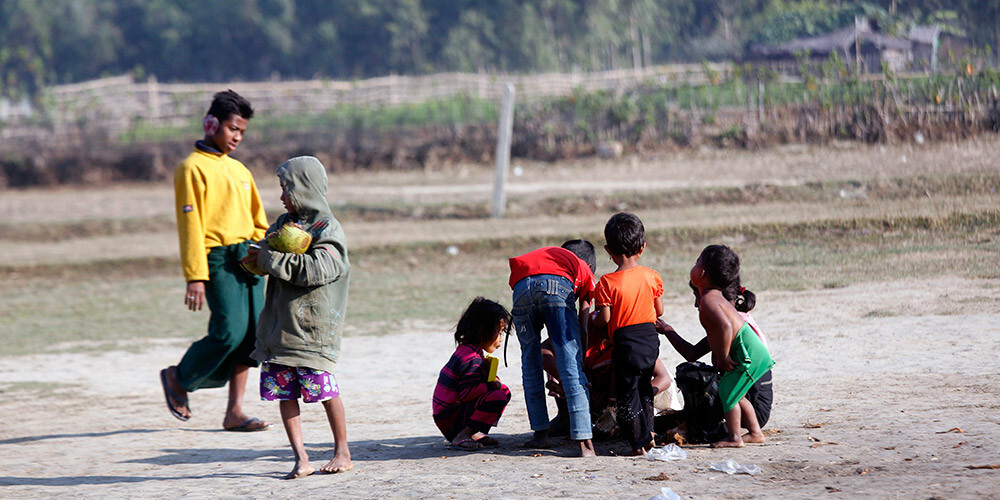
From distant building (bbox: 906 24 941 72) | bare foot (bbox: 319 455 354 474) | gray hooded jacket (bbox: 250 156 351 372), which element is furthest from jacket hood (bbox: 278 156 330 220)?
distant building (bbox: 906 24 941 72)

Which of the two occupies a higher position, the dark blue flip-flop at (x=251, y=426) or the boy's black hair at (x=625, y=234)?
the boy's black hair at (x=625, y=234)

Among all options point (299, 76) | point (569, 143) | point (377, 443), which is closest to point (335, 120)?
point (569, 143)

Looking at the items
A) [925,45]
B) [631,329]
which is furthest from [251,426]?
[925,45]

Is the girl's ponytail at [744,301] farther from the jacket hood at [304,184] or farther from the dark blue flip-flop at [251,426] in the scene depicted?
the dark blue flip-flop at [251,426]

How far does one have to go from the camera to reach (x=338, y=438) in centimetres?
459

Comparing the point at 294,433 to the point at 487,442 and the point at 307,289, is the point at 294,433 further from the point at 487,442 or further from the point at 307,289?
the point at 487,442

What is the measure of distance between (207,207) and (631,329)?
2.59 metres

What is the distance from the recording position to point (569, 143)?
20.5 m

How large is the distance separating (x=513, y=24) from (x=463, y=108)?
79.8ft

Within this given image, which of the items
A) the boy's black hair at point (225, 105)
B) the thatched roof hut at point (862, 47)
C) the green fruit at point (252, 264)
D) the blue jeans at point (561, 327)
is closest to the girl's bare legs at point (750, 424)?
the blue jeans at point (561, 327)

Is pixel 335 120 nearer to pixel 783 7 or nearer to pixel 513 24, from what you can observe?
pixel 783 7

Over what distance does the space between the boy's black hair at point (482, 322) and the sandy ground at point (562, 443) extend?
568mm

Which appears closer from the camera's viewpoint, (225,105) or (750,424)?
(750,424)

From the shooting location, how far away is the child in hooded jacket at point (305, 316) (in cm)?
444
